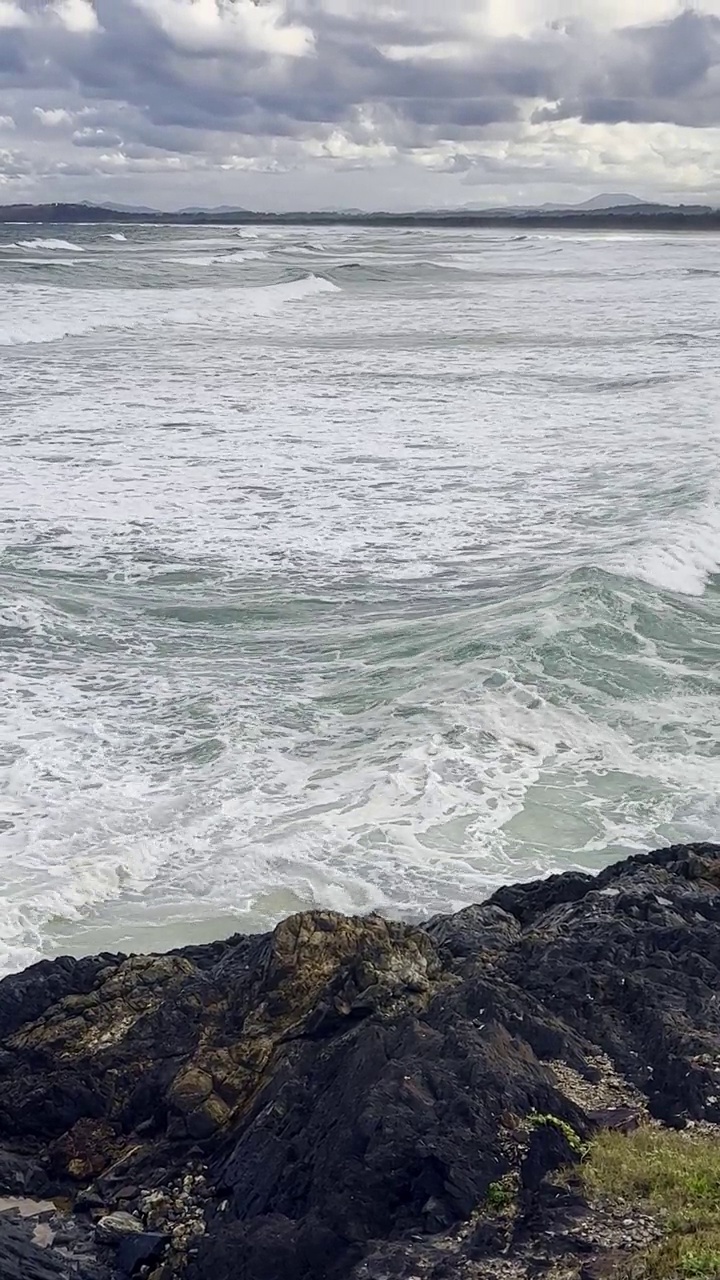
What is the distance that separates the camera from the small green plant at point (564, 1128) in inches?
221

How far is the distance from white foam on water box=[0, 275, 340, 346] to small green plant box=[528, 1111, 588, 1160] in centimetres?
4137

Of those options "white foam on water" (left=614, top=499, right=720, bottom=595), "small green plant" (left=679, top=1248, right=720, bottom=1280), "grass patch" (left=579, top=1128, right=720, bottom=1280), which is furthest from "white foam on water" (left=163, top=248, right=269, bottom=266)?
"small green plant" (left=679, top=1248, right=720, bottom=1280)

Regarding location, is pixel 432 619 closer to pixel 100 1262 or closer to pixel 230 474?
pixel 230 474

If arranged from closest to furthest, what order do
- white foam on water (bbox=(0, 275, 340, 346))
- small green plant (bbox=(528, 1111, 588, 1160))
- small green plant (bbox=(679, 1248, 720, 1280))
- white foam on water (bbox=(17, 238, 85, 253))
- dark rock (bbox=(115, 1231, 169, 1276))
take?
1. small green plant (bbox=(679, 1248, 720, 1280))
2. dark rock (bbox=(115, 1231, 169, 1276))
3. small green plant (bbox=(528, 1111, 588, 1160))
4. white foam on water (bbox=(0, 275, 340, 346))
5. white foam on water (bbox=(17, 238, 85, 253))

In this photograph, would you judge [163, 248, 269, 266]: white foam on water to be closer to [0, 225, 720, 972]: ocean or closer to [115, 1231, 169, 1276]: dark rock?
[0, 225, 720, 972]: ocean

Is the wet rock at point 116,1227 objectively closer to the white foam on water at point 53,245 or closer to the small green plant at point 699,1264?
the small green plant at point 699,1264

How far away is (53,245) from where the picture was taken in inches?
3627

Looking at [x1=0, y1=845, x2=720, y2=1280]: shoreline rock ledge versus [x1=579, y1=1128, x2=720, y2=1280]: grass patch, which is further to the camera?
[x1=0, y1=845, x2=720, y2=1280]: shoreline rock ledge

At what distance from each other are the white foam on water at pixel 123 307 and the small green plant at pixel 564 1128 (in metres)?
41.4

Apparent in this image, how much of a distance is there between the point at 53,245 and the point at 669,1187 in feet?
310

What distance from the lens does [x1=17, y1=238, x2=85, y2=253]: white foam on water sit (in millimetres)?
89125

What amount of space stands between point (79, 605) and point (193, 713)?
12.1 ft

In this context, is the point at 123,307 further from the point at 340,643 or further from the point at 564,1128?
the point at 564,1128

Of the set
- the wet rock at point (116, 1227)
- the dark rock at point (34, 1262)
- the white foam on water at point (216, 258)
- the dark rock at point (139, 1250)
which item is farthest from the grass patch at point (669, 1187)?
the white foam on water at point (216, 258)
